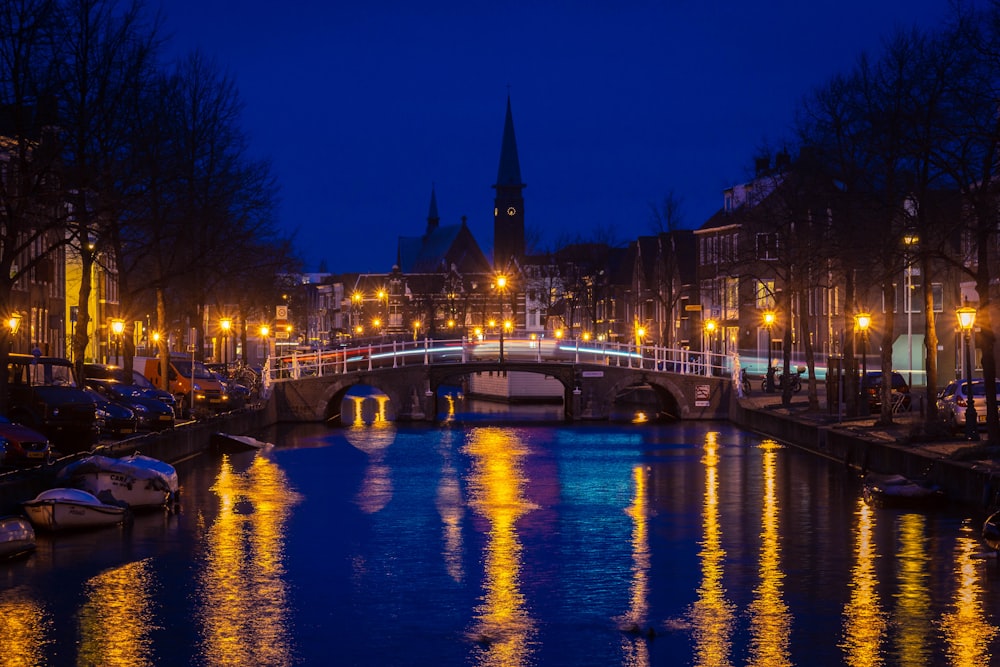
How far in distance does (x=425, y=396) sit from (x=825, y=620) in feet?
172

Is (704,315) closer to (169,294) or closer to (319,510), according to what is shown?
(169,294)

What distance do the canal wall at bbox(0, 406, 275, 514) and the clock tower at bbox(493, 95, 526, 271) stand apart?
124m

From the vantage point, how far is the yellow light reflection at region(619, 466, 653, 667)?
67.1ft

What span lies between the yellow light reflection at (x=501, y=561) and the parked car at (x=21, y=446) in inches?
365

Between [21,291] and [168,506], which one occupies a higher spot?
[21,291]

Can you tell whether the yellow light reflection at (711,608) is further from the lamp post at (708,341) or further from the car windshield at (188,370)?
the lamp post at (708,341)

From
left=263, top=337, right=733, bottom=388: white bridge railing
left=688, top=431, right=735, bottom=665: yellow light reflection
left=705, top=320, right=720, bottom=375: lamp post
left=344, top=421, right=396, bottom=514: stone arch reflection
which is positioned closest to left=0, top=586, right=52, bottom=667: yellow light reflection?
left=688, top=431, right=735, bottom=665: yellow light reflection

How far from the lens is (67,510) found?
102 ft

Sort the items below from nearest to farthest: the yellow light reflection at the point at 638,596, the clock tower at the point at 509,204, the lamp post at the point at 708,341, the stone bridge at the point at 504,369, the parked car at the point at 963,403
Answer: the yellow light reflection at the point at 638,596 < the parked car at the point at 963,403 < the stone bridge at the point at 504,369 < the lamp post at the point at 708,341 < the clock tower at the point at 509,204

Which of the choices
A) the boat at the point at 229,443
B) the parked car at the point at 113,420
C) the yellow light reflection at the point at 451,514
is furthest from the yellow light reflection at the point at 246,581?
the boat at the point at 229,443

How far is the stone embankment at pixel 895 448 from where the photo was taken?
34562 millimetres

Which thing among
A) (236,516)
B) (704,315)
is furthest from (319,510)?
(704,315)

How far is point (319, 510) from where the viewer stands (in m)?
36.5

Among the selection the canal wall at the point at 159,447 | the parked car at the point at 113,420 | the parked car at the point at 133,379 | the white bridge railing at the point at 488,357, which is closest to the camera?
the canal wall at the point at 159,447
